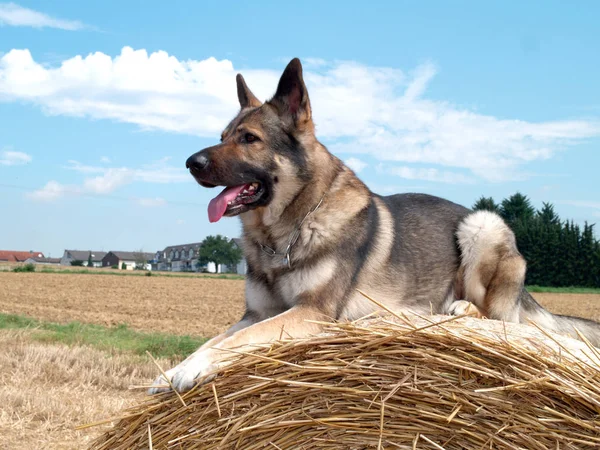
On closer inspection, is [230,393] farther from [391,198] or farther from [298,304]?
[391,198]

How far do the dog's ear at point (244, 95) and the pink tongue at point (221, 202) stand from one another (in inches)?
40.0

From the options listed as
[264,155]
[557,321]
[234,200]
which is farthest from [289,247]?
[557,321]

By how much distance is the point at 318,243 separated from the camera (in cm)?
400

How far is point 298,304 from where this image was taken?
3791mm

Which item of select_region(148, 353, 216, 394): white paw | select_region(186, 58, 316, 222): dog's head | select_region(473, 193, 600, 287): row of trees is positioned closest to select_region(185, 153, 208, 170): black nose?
select_region(186, 58, 316, 222): dog's head

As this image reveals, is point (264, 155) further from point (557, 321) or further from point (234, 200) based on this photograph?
point (557, 321)

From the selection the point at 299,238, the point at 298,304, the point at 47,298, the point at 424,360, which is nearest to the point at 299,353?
Answer: the point at 424,360

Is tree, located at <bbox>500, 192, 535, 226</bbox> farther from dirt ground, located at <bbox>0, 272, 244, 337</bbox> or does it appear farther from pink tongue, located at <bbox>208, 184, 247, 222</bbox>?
pink tongue, located at <bbox>208, 184, 247, 222</bbox>

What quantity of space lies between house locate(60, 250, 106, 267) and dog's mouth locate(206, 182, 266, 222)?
10761 cm

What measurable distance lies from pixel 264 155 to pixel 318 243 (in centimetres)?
67

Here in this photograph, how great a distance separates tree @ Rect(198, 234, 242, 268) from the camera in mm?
83650

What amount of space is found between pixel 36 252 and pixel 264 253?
118004 mm

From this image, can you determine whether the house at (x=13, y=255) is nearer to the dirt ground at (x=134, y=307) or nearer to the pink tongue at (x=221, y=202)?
the dirt ground at (x=134, y=307)

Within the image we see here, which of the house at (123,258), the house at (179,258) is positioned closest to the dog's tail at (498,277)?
the house at (179,258)
